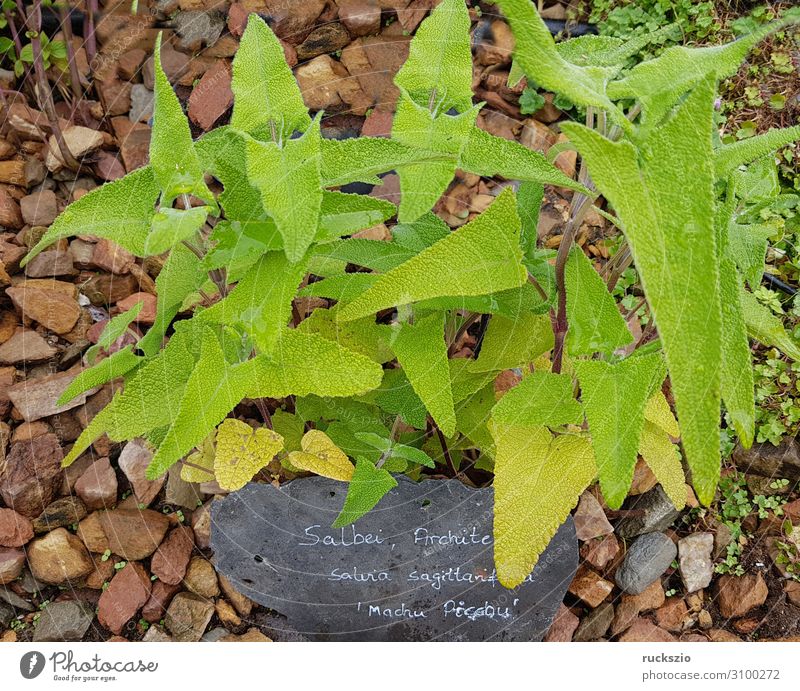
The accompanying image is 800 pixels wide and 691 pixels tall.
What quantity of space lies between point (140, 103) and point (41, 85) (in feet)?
0.40

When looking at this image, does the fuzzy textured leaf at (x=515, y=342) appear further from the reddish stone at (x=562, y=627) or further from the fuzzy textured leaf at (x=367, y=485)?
the reddish stone at (x=562, y=627)

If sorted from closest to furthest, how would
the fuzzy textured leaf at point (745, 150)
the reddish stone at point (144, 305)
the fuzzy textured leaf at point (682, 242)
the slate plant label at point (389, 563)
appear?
1. the fuzzy textured leaf at point (682, 242)
2. the fuzzy textured leaf at point (745, 150)
3. the slate plant label at point (389, 563)
4. the reddish stone at point (144, 305)

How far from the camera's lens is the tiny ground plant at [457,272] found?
439mm

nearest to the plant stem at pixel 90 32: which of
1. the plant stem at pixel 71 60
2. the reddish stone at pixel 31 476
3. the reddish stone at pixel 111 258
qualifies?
the plant stem at pixel 71 60

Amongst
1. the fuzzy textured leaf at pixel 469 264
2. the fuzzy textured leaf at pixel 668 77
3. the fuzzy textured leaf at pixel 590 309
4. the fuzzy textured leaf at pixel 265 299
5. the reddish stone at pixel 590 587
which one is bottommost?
the reddish stone at pixel 590 587

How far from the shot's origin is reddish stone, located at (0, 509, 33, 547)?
86 centimetres

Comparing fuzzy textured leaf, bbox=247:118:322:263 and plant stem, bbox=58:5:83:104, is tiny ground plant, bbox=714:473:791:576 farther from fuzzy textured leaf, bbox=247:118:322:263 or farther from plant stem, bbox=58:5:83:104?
plant stem, bbox=58:5:83:104

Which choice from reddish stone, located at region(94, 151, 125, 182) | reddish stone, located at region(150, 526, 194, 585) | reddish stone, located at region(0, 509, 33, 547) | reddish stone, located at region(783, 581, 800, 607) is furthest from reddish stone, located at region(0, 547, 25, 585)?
reddish stone, located at region(783, 581, 800, 607)

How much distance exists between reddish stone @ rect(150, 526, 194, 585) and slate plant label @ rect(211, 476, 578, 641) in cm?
11

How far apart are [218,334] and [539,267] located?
26cm

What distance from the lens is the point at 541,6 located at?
1065 mm

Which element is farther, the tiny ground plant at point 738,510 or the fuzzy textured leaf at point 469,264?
the tiny ground plant at point 738,510

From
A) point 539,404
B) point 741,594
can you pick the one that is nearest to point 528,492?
point 539,404

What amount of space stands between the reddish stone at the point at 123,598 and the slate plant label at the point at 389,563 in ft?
0.45
